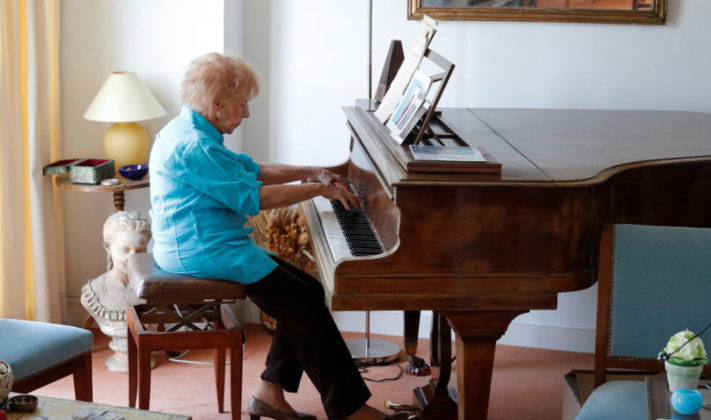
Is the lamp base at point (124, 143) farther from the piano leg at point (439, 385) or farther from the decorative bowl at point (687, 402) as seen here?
the decorative bowl at point (687, 402)

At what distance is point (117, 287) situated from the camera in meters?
3.93

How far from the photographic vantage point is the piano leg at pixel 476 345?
2504 mm

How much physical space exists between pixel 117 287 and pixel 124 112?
0.76 metres

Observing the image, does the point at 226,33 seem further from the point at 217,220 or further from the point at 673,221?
the point at 673,221

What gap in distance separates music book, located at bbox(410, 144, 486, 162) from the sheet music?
0.34 m

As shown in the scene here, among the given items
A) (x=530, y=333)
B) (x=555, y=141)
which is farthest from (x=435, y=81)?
(x=530, y=333)

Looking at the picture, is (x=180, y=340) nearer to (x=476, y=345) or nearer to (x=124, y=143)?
(x=476, y=345)

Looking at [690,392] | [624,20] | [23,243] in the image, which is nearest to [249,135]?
[23,243]

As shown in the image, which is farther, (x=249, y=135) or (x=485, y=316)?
(x=249, y=135)

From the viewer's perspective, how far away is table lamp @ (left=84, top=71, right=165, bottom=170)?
12.9 ft

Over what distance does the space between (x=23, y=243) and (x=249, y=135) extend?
1.19 m

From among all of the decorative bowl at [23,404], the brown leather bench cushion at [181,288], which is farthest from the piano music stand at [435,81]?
the decorative bowl at [23,404]

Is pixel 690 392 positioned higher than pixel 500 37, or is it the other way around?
pixel 500 37

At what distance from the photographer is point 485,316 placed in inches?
98.7
